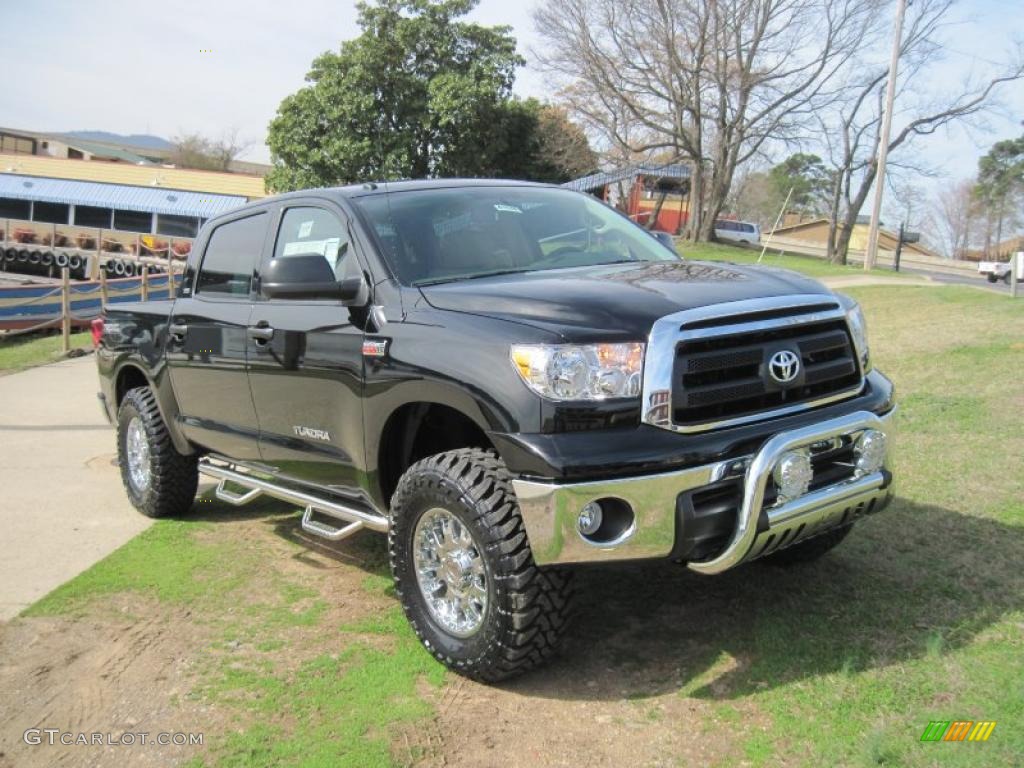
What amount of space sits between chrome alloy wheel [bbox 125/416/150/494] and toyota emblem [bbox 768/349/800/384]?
415 centimetres

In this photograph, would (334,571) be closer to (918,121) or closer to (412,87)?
(412,87)

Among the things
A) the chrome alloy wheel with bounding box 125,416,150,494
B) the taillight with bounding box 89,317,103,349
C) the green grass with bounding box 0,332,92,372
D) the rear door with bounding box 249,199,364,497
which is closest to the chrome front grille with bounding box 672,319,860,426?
the rear door with bounding box 249,199,364,497

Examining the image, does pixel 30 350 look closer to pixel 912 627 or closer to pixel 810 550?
pixel 810 550

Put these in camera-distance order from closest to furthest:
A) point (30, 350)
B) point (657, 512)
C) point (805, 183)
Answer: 1. point (657, 512)
2. point (30, 350)
3. point (805, 183)

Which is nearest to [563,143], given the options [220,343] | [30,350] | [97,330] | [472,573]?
[30,350]

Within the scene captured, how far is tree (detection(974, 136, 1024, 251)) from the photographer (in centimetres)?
6231

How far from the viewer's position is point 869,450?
12.1ft

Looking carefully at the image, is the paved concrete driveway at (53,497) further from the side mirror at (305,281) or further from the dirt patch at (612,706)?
the dirt patch at (612,706)

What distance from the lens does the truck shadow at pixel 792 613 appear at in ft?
11.8

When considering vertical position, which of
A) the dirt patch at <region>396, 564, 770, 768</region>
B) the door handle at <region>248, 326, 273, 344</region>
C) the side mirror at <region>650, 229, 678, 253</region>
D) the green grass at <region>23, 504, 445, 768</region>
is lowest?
the green grass at <region>23, 504, 445, 768</region>

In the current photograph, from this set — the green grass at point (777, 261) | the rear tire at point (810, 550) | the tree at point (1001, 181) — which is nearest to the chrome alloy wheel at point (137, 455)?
the rear tire at point (810, 550)

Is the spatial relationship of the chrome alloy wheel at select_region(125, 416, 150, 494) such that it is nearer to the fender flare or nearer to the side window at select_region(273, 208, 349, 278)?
the fender flare

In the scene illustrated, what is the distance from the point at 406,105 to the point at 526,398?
31603mm

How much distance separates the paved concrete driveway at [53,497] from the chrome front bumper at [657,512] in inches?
114
